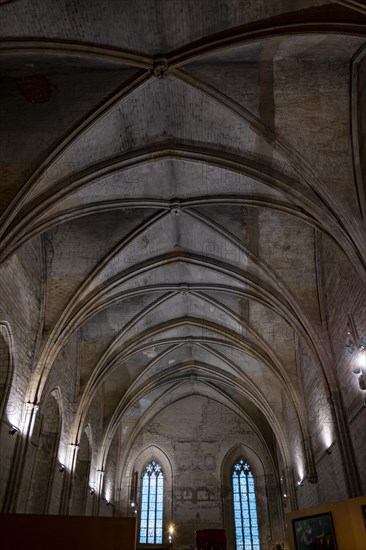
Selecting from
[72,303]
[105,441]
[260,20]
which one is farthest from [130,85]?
[105,441]

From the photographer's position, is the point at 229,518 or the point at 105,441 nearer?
the point at 105,441

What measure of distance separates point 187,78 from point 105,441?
16.2 metres

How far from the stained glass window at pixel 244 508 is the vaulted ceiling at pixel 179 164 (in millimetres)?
8839

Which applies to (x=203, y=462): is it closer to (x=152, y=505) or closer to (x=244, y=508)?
(x=244, y=508)

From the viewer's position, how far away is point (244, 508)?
2320 centimetres

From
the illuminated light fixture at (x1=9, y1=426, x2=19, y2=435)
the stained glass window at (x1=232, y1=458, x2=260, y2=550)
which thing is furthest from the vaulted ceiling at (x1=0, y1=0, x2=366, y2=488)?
the stained glass window at (x1=232, y1=458, x2=260, y2=550)

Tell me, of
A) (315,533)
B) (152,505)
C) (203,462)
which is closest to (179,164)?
(315,533)

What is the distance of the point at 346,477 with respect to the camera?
12.0 m

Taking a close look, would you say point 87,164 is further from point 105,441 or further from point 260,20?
point 105,441

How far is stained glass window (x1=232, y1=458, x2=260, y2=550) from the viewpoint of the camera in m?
22.3

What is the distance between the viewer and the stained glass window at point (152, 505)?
73.7 ft

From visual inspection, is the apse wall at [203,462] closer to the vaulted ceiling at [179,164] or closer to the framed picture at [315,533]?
the vaulted ceiling at [179,164]

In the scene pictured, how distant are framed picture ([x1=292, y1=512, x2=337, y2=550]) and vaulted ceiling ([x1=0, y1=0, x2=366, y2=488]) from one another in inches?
167

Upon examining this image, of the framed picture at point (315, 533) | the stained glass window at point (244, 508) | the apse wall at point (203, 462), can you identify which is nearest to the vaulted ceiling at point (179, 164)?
the framed picture at point (315, 533)
